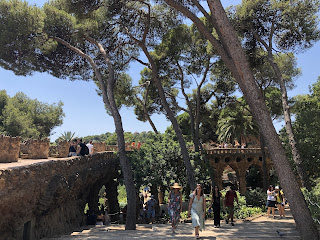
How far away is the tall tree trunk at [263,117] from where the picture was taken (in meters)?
5.57

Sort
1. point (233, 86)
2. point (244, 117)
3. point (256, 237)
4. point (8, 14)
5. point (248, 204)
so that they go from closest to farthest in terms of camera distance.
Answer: point (256, 237) → point (8, 14) → point (248, 204) → point (233, 86) → point (244, 117)

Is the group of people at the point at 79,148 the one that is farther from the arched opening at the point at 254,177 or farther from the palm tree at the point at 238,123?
the arched opening at the point at 254,177

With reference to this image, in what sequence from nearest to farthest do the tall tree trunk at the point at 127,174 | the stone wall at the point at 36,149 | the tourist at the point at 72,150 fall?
the tall tree trunk at the point at 127,174 < the stone wall at the point at 36,149 < the tourist at the point at 72,150

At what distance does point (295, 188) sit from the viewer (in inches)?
223

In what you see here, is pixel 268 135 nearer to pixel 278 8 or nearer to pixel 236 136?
pixel 278 8

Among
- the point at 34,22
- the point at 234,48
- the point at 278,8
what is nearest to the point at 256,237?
the point at 234,48

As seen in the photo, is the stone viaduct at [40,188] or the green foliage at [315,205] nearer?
the stone viaduct at [40,188]

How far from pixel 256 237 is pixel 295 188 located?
137 centimetres

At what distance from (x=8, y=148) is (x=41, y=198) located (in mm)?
2447

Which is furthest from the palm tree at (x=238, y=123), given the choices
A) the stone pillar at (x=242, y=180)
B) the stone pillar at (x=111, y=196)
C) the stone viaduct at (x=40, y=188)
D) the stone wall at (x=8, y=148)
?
the stone wall at (x=8, y=148)

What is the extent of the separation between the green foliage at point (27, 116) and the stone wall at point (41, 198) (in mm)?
27054

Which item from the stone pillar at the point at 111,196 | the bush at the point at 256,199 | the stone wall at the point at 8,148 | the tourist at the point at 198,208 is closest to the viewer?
the tourist at the point at 198,208

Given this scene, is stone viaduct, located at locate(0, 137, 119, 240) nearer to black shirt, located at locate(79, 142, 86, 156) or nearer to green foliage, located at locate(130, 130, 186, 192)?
black shirt, located at locate(79, 142, 86, 156)

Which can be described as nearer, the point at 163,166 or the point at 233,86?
the point at 163,166
